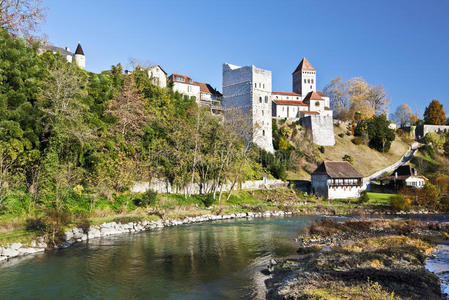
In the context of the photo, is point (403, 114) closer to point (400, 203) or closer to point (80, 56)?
point (400, 203)

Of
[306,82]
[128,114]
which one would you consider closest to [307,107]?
[306,82]

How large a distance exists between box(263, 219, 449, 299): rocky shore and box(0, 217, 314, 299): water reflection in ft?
4.03

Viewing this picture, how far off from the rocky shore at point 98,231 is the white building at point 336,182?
11.4 metres

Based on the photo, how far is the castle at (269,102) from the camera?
5378 cm

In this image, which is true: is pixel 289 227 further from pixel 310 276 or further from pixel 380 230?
pixel 310 276

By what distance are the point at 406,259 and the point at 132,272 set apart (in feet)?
37.8

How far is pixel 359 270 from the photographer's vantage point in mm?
11148

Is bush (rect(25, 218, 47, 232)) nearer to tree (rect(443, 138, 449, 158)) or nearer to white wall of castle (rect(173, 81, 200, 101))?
white wall of castle (rect(173, 81, 200, 101))

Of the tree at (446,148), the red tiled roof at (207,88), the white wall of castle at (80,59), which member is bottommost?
the tree at (446,148)

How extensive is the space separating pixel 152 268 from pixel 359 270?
8490 mm

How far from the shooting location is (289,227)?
2581 cm

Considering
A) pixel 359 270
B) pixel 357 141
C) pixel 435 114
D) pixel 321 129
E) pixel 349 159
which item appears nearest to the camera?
pixel 359 270

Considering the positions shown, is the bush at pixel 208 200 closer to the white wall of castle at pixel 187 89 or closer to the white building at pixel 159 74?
the white building at pixel 159 74

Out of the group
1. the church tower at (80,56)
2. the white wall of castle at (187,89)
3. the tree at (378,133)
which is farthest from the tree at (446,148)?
the church tower at (80,56)
